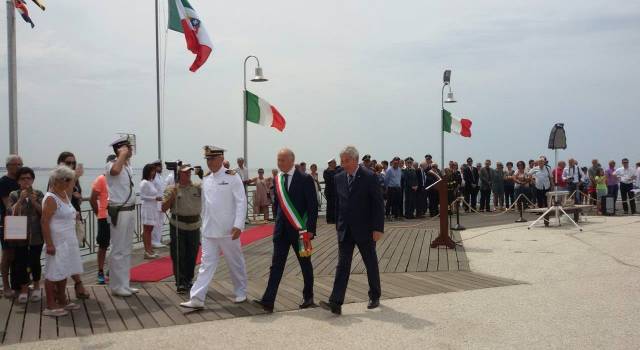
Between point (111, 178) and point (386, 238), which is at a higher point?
point (111, 178)

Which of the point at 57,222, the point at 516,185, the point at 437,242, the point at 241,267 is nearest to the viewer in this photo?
the point at 57,222

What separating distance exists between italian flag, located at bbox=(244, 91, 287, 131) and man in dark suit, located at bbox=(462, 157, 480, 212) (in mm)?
6204

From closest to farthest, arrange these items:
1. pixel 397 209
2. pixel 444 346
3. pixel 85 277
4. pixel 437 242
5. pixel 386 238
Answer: pixel 444 346, pixel 85 277, pixel 437 242, pixel 386 238, pixel 397 209

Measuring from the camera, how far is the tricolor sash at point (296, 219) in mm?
5703

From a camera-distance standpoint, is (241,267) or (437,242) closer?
(241,267)

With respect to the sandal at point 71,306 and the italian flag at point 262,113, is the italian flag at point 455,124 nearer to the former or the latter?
the italian flag at point 262,113

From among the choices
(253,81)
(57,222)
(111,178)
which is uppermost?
(253,81)

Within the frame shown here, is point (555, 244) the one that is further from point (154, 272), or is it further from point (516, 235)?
point (154, 272)

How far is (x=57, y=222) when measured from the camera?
224 inches

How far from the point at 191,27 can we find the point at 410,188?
8.19 metres

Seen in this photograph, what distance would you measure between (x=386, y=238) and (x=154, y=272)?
5.13 metres

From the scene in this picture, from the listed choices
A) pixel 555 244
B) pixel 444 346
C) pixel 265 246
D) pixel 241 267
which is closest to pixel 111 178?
pixel 241 267

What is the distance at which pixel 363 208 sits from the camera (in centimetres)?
578

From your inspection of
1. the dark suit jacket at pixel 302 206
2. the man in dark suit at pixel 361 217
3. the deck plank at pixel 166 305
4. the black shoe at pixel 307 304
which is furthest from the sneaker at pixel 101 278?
the man in dark suit at pixel 361 217
